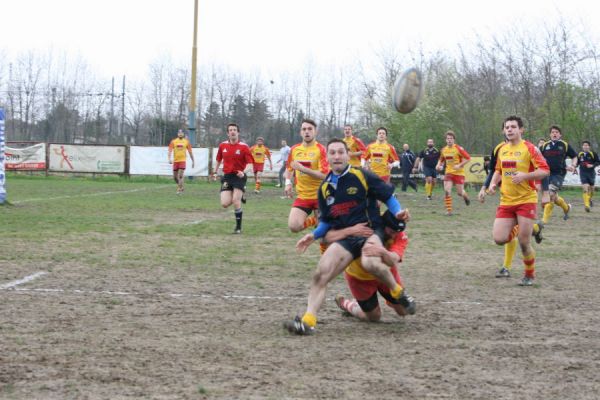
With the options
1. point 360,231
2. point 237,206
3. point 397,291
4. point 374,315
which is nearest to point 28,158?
point 237,206

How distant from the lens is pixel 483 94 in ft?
143

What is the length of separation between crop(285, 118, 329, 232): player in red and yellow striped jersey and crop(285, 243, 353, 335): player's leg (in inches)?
169

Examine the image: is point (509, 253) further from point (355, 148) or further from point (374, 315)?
point (355, 148)

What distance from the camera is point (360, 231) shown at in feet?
21.8

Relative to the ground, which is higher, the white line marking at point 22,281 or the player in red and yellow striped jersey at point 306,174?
the player in red and yellow striped jersey at point 306,174

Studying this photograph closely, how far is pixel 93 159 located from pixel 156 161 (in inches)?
122

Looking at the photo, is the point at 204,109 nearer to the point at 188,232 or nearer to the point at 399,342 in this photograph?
the point at 188,232

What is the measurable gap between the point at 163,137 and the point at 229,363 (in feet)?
155

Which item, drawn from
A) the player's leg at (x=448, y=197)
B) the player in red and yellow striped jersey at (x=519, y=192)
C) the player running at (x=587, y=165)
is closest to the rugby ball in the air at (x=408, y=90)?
the player in red and yellow striped jersey at (x=519, y=192)

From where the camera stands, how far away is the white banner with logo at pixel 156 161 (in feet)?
126

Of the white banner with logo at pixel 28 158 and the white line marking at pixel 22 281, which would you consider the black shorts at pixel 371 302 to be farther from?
the white banner with logo at pixel 28 158

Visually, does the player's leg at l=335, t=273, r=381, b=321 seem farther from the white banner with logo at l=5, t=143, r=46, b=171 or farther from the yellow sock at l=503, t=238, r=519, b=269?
the white banner with logo at l=5, t=143, r=46, b=171

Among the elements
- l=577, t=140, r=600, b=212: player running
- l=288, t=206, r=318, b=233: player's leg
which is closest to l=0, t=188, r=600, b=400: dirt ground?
l=288, t=206, r=318, b=233: player's leg

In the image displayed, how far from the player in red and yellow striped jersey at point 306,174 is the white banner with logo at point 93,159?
89.3ft
